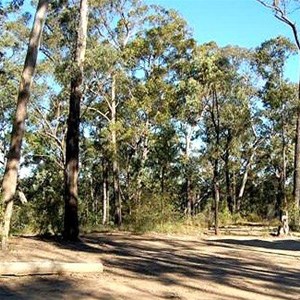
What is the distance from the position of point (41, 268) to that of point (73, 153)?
6152 millimetres

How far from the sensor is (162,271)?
942 cm

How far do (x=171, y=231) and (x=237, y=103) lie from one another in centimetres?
2041

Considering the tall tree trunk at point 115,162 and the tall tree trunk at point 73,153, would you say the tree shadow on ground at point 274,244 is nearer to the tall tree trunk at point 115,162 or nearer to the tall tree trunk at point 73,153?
the tall tree trunk at point 73,153

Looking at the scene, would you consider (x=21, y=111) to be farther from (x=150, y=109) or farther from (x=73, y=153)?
(x=150, y=109)

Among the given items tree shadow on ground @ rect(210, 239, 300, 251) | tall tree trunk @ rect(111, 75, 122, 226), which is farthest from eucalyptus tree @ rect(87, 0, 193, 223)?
tree shadow on ground @ rect(210, 239, 300, 251)

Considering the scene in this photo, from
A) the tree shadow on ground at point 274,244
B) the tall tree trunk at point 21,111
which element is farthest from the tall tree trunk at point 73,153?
the tree shadow on ground at point 274,244

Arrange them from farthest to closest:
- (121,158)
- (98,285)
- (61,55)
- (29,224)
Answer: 1. (121,158)
2. (61,55)
3. (29,224)
4. (98,285)

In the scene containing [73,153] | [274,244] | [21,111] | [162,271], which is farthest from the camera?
[274,244]

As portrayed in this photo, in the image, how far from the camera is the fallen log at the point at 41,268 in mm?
7715

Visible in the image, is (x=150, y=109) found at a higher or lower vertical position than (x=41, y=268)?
higher

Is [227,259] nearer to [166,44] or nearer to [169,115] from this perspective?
[169,115]

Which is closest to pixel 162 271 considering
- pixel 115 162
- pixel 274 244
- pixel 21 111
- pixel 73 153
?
pixel 21 111

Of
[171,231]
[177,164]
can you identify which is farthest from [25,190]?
[171,231]

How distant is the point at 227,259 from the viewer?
37.9 feet
